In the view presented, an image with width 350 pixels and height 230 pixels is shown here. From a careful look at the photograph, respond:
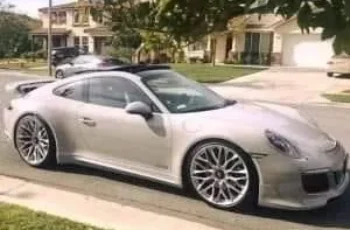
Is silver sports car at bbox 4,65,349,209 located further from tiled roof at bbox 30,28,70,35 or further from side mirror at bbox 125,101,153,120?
tiled roof at bbox 30,28,70,35

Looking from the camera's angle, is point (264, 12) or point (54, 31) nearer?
point (264, 12)

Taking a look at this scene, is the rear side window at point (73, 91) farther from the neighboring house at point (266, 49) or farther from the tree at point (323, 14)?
the neighboring house at point (266, 49)

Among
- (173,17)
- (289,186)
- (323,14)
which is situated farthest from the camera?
(289,186)

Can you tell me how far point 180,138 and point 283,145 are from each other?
3.56 ft

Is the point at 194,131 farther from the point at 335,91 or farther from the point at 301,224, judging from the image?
the point at 335,91

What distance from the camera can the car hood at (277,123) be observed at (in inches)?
226

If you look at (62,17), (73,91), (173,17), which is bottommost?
(73,91)

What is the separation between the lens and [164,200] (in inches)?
241

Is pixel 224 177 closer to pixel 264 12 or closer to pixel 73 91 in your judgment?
pixel 73 91

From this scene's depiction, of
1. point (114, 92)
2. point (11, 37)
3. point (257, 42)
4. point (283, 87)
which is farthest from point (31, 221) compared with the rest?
point (11, 37)

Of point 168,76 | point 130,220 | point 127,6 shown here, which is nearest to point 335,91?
point 168,76

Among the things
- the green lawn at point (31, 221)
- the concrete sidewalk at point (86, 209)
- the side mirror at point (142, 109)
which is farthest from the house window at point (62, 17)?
the green lawn at point (31, 221)

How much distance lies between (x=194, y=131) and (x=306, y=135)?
1.12m

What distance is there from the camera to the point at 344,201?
6129 mm
